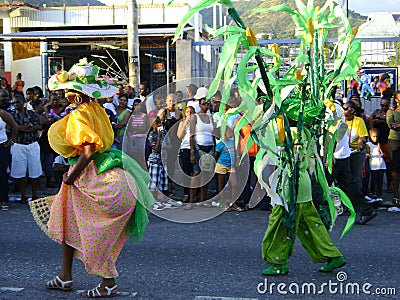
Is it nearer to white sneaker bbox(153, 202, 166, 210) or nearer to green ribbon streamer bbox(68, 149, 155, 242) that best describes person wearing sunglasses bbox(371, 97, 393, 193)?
white sneaker bbox(153, 202, 166, 210)

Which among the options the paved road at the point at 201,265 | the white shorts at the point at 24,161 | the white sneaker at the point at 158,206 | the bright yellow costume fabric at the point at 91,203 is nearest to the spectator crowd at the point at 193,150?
the white shorts at the point at 24,161

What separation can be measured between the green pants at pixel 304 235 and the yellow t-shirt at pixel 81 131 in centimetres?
160

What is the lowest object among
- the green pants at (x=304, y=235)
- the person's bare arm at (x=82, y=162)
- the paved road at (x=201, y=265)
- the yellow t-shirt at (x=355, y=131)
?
the paved road at (x=201, y=265)

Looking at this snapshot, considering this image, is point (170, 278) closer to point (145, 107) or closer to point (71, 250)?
point (71, 250)

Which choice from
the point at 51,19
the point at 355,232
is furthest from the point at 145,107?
the point at 51,19

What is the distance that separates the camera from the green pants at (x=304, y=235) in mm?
5781

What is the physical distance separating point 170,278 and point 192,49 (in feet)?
26.5

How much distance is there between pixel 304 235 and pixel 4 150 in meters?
5.47

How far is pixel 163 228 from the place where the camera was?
8172 mm

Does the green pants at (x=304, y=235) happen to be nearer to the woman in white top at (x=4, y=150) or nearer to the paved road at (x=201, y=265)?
the paved road at (x=201, y=265)

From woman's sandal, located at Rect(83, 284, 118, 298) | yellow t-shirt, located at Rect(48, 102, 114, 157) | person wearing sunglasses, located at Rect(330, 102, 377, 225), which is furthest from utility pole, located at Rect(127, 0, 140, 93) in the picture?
woman's sandal, located at Rect(83, 284, 118, 298)

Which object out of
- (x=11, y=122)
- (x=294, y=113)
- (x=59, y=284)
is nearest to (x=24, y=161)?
(x=11, y=122)

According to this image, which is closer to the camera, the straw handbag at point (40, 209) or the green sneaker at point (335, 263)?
the straw handbag at point (40, 209)

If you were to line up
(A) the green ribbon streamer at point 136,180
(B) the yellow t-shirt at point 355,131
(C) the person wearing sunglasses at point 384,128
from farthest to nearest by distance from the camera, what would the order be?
(C) the person wearing sunglasses at point 384,128, (B) the yellow t-shirt at point 355,131, (A) the green ribbon streamer at point 136,180
